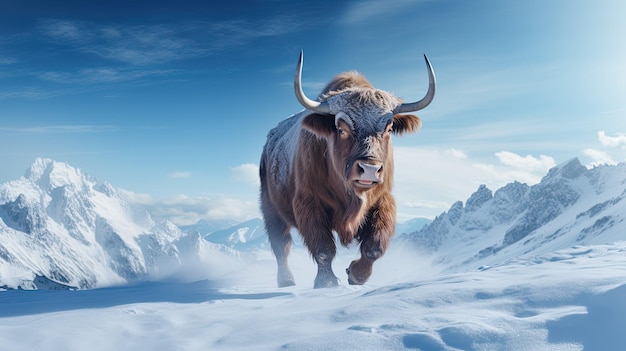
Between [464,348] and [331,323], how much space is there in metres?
1.10

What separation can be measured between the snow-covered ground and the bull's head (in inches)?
83.0

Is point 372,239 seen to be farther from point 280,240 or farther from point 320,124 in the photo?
point 280,240

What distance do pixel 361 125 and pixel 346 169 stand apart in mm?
747

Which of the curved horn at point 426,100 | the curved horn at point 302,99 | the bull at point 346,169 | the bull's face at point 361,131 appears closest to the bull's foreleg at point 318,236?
the bull at point 346,169

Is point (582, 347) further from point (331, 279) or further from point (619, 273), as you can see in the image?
point (331, 279)

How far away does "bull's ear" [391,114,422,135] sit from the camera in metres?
8.59

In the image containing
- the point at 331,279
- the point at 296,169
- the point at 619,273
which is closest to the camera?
the point at 619,273

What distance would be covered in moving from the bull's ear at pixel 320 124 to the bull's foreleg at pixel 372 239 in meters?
1.65

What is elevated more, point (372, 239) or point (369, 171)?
point (369, 171)

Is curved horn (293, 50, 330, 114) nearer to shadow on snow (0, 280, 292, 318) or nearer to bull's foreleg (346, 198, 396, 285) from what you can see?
bull's foreleg (346, 198, 396, 285)

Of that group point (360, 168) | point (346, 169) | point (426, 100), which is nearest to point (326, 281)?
point (346, 169)

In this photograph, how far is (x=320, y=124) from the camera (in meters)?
8.28

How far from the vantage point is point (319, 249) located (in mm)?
8547

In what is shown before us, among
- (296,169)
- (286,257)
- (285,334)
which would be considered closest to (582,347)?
(285,334)
